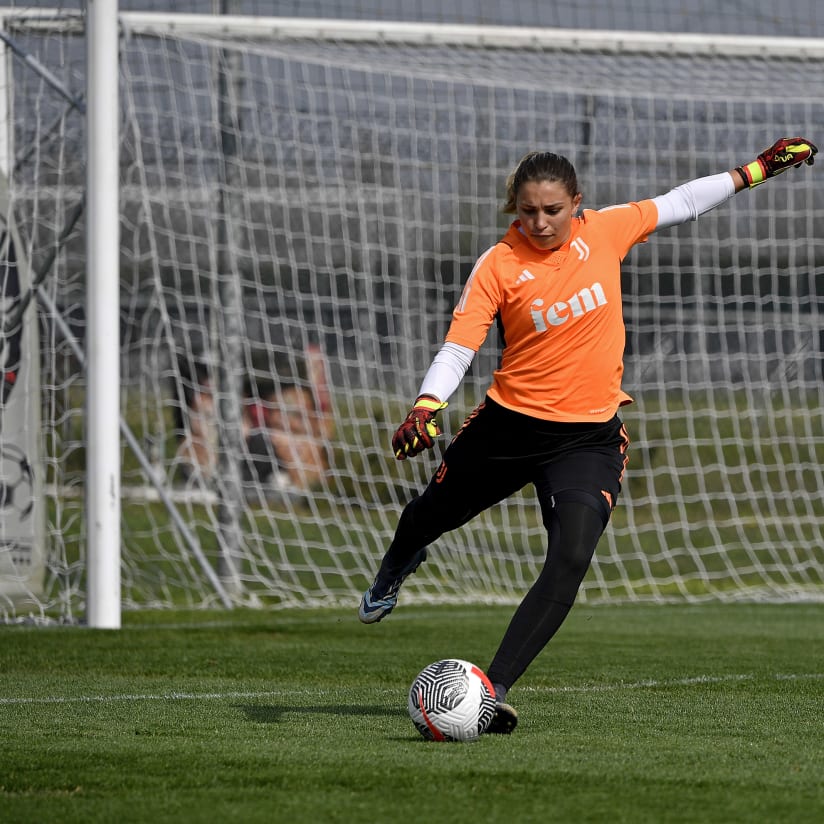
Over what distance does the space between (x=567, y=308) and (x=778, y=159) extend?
1.06m

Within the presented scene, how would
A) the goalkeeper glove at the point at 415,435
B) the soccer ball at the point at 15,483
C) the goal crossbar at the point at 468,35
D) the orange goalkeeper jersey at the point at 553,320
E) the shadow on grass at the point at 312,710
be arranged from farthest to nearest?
the goal crossbar at the point at 468,35 < the soccer ball at the point at 15,483 < the shadow on grass at the point at 312,710 < the orange goalkeeper jersey at the point at 553,320 < the goalkeeper glove at the point at 415,435

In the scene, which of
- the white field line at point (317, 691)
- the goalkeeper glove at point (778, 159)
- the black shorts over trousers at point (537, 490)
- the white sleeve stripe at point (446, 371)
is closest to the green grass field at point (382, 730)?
the white field line at point (317, 691)

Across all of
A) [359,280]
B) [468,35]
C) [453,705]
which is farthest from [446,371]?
[359,280]

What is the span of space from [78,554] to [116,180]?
2545mm

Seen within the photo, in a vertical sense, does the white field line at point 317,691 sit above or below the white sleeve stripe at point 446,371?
below

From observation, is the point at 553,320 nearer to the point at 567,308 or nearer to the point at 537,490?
the point at 567,308

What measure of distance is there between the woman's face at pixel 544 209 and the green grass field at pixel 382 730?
164 centimetres

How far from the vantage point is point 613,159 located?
12.1m

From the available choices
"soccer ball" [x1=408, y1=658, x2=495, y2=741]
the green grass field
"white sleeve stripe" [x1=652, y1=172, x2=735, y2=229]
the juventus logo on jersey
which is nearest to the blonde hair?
the juventus logo on jersey

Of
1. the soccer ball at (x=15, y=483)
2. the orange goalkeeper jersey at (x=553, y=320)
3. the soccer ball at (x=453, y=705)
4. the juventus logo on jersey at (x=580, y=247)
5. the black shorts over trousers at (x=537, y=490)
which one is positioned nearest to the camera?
the soccer ball at (x=453, y=705)

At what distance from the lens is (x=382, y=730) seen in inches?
189

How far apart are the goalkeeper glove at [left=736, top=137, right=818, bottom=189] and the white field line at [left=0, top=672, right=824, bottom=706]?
215cm

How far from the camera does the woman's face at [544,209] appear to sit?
187 inches

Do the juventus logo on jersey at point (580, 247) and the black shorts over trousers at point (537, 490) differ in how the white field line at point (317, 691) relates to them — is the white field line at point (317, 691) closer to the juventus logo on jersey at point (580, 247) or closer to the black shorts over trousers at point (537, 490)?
the black shorts over trousers at point (537, 490)
